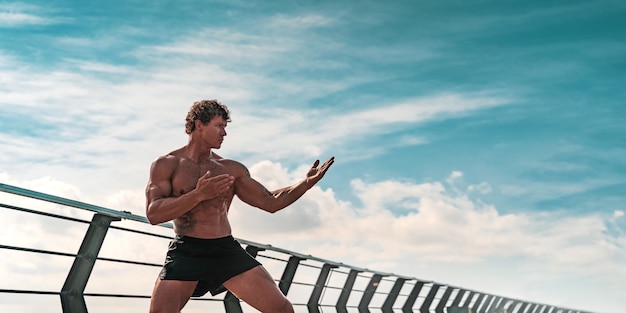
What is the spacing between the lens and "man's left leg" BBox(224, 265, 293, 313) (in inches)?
176

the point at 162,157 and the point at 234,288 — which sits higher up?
the point at 162,157

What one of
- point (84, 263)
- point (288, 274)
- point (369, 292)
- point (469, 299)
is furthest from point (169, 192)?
point (469, 299)

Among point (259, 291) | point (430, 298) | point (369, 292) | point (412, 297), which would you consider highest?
point (430, 298)

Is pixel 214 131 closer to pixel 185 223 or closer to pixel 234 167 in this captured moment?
pixel 234 167

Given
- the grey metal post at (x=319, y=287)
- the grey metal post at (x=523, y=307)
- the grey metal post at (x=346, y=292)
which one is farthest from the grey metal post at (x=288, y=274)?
the grey metal post at (x=523, y=307)

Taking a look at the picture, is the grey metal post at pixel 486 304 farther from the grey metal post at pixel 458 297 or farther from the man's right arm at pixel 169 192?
the man's right arm at pixel 169 192

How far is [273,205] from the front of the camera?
4.86 metres

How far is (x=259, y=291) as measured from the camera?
4.48 metres

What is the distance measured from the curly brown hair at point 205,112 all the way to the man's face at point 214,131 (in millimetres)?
26

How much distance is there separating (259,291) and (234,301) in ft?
19.3

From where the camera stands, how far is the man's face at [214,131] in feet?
15.4

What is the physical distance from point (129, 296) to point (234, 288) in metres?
3.53

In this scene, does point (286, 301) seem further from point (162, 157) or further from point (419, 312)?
point (419, 312)

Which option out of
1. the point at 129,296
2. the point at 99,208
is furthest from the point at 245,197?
the point at 129,296
